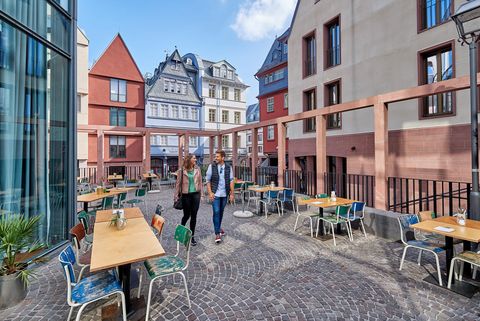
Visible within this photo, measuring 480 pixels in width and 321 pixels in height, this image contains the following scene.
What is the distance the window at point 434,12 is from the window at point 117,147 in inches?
841

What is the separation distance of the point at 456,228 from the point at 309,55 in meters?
12.9

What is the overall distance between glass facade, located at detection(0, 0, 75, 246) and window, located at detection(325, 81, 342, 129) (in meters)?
11.0

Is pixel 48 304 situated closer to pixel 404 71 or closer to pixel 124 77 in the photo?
pixel 404 71

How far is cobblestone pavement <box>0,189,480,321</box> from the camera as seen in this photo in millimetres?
2943

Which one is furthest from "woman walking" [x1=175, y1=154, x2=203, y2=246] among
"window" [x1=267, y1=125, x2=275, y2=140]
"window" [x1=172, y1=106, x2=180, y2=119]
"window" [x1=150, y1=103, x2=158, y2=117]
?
"window" [x1=172, y1=106, x2=180, y2=119]

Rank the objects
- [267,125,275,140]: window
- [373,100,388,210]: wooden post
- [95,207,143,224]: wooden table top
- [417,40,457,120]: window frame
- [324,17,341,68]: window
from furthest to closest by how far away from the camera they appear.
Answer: [267,125,275,140]: window, [324,17,341,68]: window, [417,40,457,120]: window frame, [373,100,388,210]: wooden post, [95,207,143,224]: wooden table top

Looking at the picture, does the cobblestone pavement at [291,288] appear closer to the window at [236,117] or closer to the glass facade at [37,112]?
the glass facade at [37,112]

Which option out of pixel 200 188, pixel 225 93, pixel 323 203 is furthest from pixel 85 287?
pixel 225 93

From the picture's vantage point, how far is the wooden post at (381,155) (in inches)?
231

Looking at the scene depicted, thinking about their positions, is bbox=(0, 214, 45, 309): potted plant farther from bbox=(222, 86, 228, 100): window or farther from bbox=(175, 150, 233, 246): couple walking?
bbox=(222, 86, 228, 100): window

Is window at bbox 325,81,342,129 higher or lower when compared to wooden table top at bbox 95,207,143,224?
higher

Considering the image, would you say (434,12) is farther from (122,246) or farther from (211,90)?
(211,90)

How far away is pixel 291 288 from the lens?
11.5 ft

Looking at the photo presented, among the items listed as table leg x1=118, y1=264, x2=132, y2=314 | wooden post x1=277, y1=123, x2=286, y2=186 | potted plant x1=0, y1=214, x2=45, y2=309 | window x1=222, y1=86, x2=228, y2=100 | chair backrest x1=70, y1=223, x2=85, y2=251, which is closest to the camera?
table leg x1=118, y1=264, x2=132, y2=314
